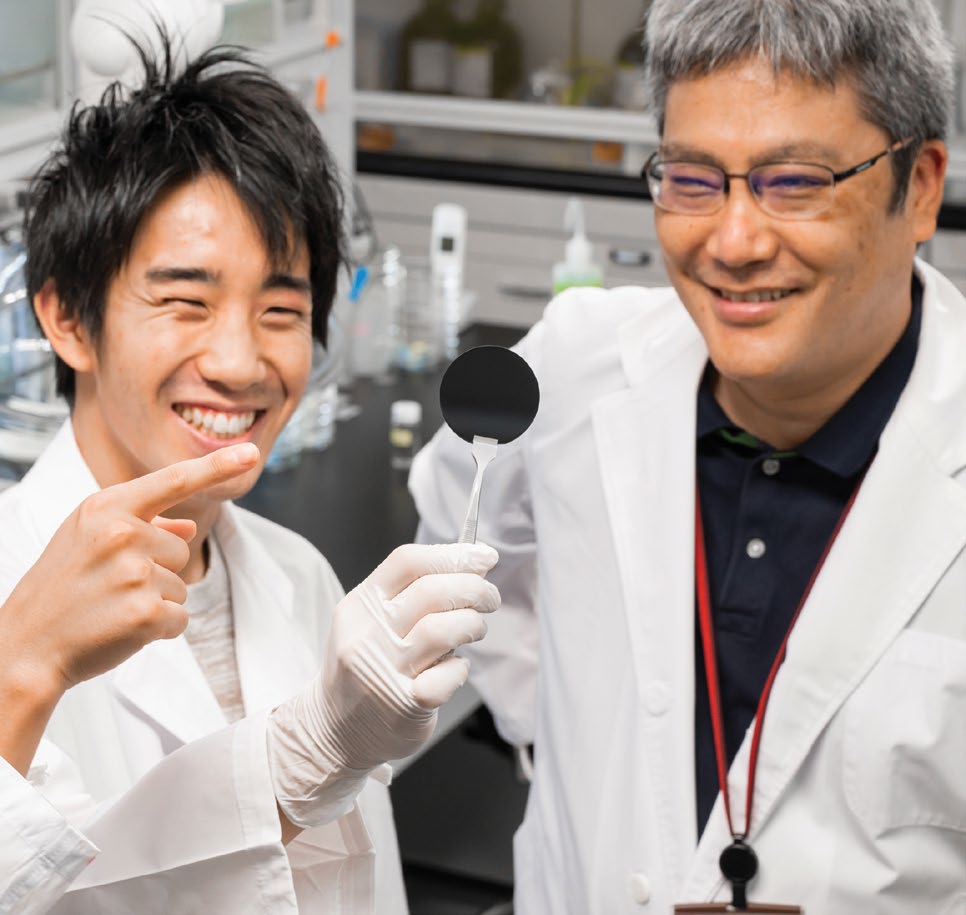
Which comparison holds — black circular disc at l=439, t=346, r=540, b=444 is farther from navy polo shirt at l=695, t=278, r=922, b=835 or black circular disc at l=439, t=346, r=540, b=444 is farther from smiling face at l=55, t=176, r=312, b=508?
navy polo shirt at l=695, t=278, r=922, b=835

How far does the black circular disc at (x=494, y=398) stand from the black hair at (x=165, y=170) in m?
0.33

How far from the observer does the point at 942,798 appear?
4.53 ft

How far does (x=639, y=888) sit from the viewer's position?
4.75 ft

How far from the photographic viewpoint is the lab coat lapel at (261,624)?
141cm

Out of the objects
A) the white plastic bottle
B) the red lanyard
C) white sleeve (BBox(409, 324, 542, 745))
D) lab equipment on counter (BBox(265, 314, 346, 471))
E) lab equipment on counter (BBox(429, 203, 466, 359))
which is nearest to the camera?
the red lanyard

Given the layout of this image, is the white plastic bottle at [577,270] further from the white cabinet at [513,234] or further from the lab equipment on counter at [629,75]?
the lab equipment on counter at [629,75]

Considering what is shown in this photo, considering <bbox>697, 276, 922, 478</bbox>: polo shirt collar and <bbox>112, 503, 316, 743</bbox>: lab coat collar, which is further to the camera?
<bbox>697, 276, 922, 478</bbox>: polo shirt collar

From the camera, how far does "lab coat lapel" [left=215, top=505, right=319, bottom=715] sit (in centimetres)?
141

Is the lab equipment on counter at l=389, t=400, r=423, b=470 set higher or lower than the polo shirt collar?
lower

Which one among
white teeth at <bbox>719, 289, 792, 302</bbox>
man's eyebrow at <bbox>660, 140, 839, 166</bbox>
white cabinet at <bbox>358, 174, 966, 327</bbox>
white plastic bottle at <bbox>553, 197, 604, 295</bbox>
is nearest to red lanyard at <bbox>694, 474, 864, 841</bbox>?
white teeth at <bbox>719, 289, 792, 302</bbox>

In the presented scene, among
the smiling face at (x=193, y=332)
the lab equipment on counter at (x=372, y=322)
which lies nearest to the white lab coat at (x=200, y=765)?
the smiling face at (x=193, y=332)

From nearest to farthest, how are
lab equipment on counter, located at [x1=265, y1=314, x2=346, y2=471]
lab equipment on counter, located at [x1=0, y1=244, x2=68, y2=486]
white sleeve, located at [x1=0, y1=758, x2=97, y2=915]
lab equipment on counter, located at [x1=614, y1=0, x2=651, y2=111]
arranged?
white sleeve, located at [x1=0, y1=758, x2=97, y2=915] → lab equipment on counter, located at [x1=0, y1=244, x2=68, y2=486] → lab equipment on counter, located at [x1=265, y1=314, x2=346, y2=471] → lab equipment on counter, located at [x1=614, y1=0, x2=651, y2=111]

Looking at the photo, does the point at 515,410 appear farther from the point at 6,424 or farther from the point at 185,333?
the point at 6,424

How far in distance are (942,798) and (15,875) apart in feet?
2.85
